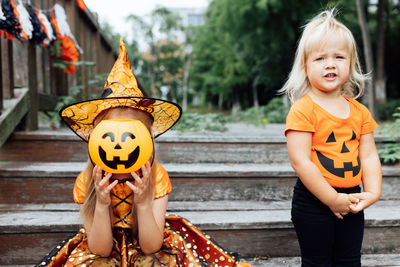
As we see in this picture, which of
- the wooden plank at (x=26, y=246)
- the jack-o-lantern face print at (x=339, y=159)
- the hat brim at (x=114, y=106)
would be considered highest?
the hat brim at (x=114, y=106)

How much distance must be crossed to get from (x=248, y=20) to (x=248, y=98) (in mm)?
14034

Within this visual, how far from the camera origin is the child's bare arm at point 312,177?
1.33 meters

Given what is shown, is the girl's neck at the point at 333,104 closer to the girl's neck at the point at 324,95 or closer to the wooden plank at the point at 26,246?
the girl's neck at the point at 324,95

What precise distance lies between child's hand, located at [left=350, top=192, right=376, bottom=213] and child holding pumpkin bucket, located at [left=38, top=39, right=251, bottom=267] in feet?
2.04

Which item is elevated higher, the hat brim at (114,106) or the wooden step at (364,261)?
the hat brim at (114,106)

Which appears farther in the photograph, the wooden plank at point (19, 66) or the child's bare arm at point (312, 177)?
the wooden plank at point (19, 66)

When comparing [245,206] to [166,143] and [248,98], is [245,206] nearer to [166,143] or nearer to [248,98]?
[166,143]

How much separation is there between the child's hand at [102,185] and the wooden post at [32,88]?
171 centimetres

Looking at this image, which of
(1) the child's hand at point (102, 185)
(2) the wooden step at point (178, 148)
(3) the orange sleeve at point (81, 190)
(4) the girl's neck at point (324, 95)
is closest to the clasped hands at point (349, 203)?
(4) the girl's neck at point (324, 95)

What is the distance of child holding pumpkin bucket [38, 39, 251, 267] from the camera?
1195 mm

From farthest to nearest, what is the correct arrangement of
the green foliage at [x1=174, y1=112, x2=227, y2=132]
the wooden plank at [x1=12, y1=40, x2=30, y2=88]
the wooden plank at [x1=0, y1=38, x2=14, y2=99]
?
the green foliage at [x1=174, y1=112, x2=227, y2=132] → the wooden plank at [x1=12, y1=40, x2=30, y2=88] → the wooden plank at [x1=0, y1=38, x2=14, y2=99]

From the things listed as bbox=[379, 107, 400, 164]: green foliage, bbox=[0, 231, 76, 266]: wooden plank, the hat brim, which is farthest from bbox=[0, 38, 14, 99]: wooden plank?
bbox=[379, 107, 400, 164]: green foliage

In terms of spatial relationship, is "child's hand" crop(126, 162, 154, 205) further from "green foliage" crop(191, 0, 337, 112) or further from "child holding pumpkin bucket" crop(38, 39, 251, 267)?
→ "green foliage" crop(191, 0, 337, 112)

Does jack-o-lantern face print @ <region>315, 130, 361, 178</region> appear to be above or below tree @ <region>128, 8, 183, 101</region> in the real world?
below
